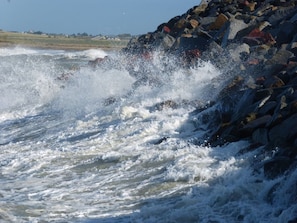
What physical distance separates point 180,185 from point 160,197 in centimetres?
37

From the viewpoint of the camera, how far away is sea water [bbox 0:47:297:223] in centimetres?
→ 589

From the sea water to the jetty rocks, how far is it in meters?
0.26

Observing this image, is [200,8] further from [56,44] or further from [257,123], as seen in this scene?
[56,44]

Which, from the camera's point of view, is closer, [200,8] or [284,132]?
[284,132]

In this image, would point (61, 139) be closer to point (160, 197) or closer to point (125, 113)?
point (125, 113)

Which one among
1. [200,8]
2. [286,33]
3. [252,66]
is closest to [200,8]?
[200,8]

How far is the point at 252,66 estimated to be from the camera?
33.8ft

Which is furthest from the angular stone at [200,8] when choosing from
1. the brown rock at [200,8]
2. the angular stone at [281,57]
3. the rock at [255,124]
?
the rock at [255,124]

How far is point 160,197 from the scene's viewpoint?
6.44 m

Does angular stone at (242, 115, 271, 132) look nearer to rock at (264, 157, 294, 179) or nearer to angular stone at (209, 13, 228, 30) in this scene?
rock at (264, 157, 294, 179)

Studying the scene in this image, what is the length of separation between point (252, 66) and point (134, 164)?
131 inches

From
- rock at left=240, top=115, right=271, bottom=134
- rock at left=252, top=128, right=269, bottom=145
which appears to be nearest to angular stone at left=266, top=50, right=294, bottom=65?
rock at left=240, top=115, right=271, bottom=134

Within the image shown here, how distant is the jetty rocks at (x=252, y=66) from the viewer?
23.3ft

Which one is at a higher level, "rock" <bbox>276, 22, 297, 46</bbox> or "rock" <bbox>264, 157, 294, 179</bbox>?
"rock" <bbox>276, 22, 297, 46</bbox>
